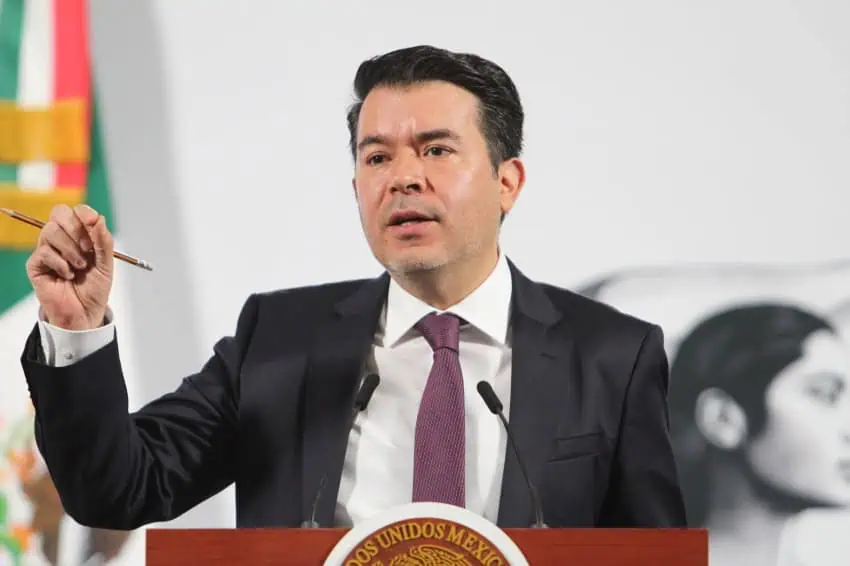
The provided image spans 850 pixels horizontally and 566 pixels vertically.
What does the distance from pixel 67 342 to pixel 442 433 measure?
571mm

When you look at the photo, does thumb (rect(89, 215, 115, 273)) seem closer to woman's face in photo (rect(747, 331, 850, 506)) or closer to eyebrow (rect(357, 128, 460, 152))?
eyebrow (rect(357, 128, 460, 152))

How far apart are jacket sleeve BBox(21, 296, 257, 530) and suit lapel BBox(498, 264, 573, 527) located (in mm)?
470

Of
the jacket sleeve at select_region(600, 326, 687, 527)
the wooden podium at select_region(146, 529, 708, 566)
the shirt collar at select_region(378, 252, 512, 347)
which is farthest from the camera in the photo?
the shirt collar at select_region(378, 252, 512, 347)

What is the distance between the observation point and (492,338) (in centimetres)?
192

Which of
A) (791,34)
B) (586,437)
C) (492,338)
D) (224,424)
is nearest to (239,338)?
(224,424)

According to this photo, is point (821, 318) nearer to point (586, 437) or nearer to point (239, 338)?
point (586, 437)

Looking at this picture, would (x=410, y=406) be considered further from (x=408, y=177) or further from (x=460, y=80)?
(x=460, y=80)

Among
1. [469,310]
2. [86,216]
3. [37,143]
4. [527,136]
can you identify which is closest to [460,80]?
[469,310]

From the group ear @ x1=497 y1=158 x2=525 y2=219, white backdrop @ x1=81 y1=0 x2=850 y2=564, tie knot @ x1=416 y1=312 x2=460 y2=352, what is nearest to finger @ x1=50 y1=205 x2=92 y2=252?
tie knot @ x1=416 y1=312 x2=460 y2=352

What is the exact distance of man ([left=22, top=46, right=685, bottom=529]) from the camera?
175cm

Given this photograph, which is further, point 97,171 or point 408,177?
point 97,171

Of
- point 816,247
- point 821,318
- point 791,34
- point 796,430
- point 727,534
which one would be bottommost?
point 727,534

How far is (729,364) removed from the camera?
2566 mm

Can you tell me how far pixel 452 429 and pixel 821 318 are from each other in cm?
120
